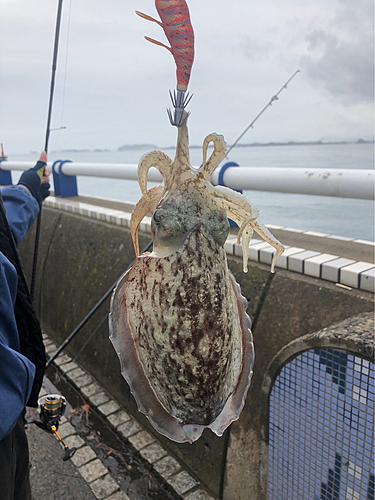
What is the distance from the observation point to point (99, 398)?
4.79 m

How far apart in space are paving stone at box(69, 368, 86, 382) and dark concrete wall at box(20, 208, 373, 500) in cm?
11

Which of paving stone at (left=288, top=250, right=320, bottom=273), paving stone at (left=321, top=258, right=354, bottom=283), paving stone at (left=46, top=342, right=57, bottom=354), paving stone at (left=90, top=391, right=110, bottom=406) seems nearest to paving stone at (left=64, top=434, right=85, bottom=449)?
paving stone at (left=90, top=391, right=110, bottom=406)

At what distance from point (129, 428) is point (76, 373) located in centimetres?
129

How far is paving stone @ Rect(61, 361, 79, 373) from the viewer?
5370 mm

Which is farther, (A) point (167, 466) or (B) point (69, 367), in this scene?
(B) point (69, 367)

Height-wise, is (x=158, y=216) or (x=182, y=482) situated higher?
(x=158, y=216)

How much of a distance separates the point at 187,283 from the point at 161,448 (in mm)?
3518

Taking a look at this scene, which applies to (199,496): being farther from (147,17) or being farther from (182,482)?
(147,17)

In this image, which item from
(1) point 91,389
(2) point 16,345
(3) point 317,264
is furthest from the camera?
(1) point 91,389

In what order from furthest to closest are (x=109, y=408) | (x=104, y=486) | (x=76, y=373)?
(x=76, y=373), (x=109, y=408), (x=104, y=486)

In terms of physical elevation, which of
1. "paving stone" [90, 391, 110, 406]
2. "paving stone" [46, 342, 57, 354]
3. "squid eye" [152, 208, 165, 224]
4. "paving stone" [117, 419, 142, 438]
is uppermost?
"squid eye" [152, 208, 165, 224]

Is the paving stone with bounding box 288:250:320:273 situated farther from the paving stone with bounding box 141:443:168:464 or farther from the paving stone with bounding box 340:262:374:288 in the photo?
the paving stone with bounding box 141:443:168:464

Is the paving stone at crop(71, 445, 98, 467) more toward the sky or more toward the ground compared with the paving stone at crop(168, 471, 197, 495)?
more toward the ground

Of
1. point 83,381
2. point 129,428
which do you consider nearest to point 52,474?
point 129,428
